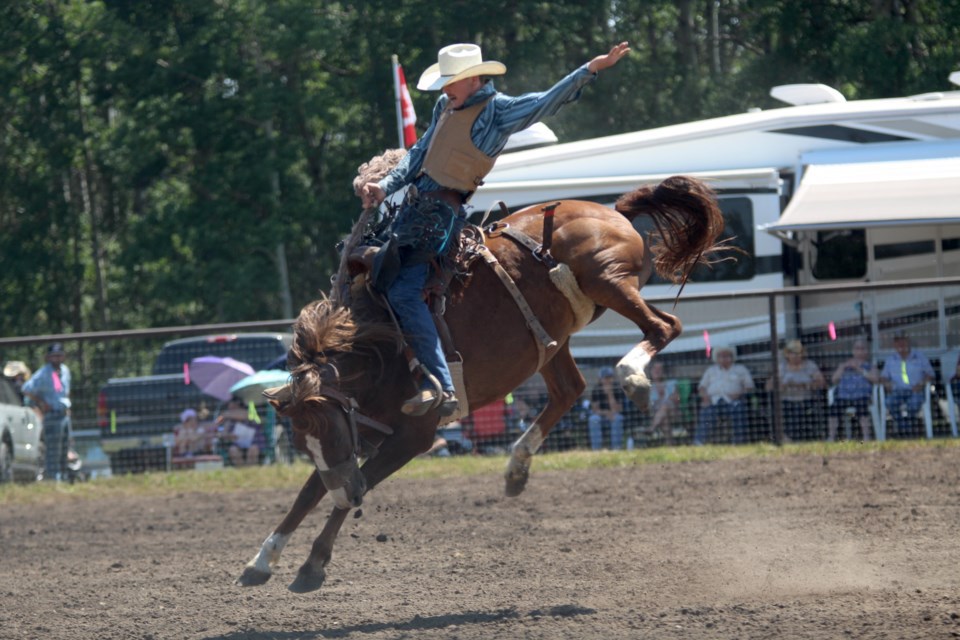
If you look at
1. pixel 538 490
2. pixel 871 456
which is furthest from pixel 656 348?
pixel 871 456

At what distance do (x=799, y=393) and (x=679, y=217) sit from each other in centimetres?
528

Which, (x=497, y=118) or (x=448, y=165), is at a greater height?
(x=497, y=118)

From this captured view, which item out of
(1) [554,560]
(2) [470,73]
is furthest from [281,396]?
(1) [554,560]

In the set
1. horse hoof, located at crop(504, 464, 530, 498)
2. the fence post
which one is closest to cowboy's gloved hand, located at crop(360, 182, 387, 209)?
horse hoof, located at crop(504, 464, 530, 498)

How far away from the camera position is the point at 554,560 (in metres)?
6.64

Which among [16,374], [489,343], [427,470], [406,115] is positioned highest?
[406,115]

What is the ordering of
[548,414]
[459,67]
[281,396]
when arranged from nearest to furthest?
1. [281,396]
2. [459,67]
3. [548,414]

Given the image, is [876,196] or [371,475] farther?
[876,196]

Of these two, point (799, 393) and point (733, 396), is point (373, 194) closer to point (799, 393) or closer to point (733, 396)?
point (733, 396)

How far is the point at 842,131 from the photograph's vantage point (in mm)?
12711

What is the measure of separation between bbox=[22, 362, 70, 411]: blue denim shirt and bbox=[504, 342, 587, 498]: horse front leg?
706 cm

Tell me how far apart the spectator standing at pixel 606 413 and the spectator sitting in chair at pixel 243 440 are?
329 cm

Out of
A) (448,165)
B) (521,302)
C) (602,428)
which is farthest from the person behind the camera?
(602,428)

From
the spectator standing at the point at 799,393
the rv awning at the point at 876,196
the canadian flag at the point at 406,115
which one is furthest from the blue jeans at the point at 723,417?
the canadian flag at the point at 406,115
